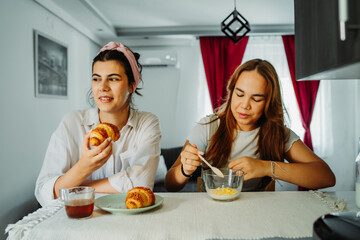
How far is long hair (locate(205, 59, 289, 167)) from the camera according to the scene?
1.60 meters

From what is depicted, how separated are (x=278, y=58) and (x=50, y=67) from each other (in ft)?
10.9

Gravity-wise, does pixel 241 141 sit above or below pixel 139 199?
above

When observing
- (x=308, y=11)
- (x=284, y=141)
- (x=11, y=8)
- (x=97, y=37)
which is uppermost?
(x=97, y=37)

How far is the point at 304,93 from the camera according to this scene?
473 centimetres

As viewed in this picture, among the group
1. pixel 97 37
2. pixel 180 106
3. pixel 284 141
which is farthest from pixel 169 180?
pixel 97 37

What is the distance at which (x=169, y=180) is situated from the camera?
1554 millimetres

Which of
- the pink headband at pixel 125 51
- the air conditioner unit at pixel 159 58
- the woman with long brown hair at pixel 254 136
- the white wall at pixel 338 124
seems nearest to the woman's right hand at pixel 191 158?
the woman with long brown hair at pixel 254 136

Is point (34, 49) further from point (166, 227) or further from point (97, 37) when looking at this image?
point (166, 227)

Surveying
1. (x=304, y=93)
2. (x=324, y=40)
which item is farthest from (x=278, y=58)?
(x=324, y=40)

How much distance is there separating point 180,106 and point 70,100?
5.65 ft

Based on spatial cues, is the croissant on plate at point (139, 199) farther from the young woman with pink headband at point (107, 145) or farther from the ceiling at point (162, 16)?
the ceiling at point (162, 16)

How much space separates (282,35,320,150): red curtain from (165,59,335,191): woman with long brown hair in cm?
331

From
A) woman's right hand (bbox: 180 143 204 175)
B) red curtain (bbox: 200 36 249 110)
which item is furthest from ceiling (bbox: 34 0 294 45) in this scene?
woman's right hand (bbox: 180 143 204 175)

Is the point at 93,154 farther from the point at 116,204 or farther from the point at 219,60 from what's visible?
the point at 219,60
